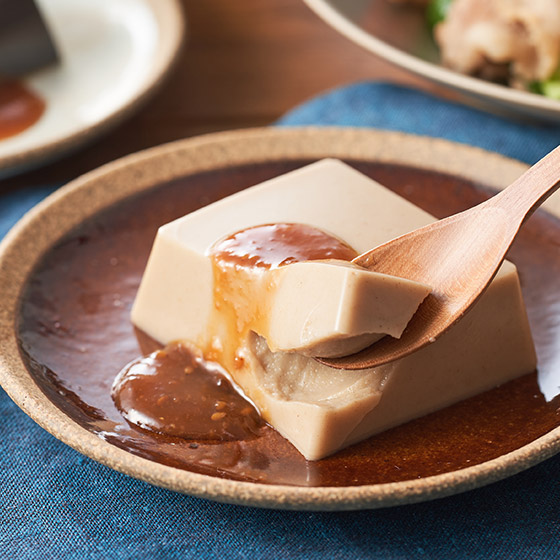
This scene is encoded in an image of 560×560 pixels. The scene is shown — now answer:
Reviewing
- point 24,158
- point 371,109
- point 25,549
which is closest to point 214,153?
point 24,158

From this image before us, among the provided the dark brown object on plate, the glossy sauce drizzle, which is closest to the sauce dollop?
the glossy sauce drizzle

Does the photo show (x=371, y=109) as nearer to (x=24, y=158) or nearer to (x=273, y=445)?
(x=24, y=158)

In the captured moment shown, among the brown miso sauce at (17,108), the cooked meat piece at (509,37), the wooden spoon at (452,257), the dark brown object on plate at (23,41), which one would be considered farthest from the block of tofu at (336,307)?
the dark brown object on plate at (23,41)

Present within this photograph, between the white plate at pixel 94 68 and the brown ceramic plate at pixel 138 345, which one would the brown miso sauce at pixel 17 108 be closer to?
the white plate at pixel 94 68

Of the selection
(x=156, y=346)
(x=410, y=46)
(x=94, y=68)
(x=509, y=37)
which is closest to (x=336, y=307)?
(x=156, y=346)

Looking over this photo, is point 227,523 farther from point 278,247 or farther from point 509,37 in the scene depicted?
point 509,37

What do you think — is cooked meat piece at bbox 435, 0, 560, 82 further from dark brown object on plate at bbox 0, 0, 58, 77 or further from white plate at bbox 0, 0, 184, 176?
dark brown object on plate at bbox 0, 0, 58, 77
